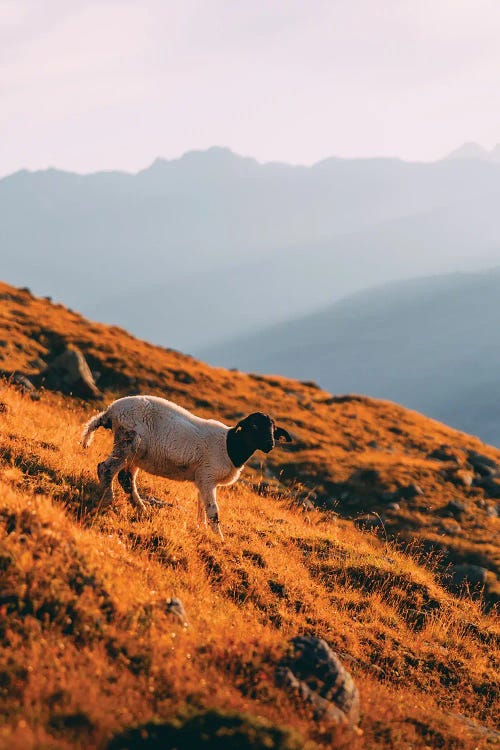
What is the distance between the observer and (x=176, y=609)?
7832mm

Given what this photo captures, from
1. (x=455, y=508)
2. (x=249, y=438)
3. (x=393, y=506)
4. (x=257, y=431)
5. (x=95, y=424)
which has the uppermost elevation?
(x=257, y=431)

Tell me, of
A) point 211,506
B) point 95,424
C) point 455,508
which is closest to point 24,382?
point 95,424

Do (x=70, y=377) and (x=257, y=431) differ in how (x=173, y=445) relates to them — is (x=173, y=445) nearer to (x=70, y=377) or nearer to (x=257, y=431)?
(x=257, y=431)

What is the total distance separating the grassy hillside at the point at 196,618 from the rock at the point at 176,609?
7cm

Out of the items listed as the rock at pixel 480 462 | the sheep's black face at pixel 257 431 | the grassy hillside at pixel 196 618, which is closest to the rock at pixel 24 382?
the grassy hillside at pixel 196 618

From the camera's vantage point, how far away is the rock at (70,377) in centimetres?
2748

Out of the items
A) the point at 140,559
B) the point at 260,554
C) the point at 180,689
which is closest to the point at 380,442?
Result: the point at 260,554

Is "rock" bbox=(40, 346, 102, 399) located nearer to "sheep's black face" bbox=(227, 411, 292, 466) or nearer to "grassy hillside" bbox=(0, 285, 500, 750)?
"grassy hillside" bbox=(0, 285, 500, 750)

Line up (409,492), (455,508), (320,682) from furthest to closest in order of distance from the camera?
(409,492) → (455,508) → (320,682)

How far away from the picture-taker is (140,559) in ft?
30.5

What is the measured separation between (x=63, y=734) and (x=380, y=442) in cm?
3572

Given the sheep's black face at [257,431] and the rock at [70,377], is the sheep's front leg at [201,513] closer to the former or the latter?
the sheep's black face at [257,431]

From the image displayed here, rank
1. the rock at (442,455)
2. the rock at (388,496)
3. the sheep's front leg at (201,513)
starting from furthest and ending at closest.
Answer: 1. the rock at (442,455)
2. the rock at (388,496)
3. the sheep's front leg at (201,513)

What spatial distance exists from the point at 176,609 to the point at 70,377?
2158 centimetres
